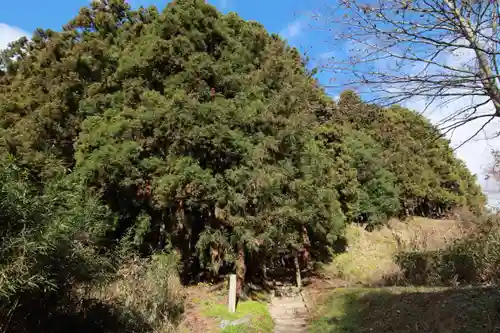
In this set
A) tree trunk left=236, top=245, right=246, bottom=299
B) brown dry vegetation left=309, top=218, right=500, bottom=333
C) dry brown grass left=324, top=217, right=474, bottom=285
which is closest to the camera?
brown dry vegetation left=309, top=218, right=500, bottom=333

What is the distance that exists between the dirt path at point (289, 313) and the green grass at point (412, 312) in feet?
1.46

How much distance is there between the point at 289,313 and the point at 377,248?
1009 centimetres

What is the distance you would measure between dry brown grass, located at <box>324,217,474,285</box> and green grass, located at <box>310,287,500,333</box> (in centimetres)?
324

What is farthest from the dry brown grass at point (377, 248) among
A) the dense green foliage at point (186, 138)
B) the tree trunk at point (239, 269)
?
the tree trunk at point (239, 269)

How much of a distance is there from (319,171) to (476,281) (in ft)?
20.9

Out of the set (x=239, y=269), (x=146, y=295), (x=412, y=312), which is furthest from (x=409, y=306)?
(x=146, y=295)

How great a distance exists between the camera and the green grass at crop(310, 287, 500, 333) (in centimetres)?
592

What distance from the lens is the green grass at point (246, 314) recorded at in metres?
8.66

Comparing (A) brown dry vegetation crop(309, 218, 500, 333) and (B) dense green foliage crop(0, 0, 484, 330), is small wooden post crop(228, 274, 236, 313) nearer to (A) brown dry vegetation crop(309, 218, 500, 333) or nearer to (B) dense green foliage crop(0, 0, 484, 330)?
(B) dense green foliage crop(0, 0, 484, 330)

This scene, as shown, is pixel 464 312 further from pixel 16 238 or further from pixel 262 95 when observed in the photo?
pixel 262 95

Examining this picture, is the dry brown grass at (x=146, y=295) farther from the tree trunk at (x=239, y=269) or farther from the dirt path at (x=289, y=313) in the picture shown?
the dirt path at (x=289, y=313)

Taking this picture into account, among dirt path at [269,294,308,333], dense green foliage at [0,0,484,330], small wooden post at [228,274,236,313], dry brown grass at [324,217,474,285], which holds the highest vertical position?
dense green foliage at [0,0,484,330]

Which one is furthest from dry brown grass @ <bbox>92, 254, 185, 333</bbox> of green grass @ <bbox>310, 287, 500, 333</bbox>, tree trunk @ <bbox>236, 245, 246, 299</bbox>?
green grass @ <bbox>310, 287, 500, 333</bbox>

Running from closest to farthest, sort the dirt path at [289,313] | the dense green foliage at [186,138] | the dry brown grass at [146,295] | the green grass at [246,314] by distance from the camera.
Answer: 1. the dry brown grass at [146,295]
2. the green grass at [246,314]
3. the dirt path at [289,313]
4. the dense green foliage at [186,138]
